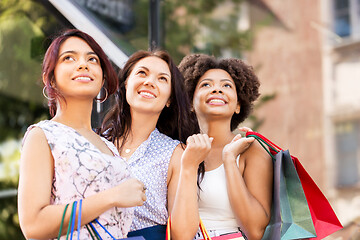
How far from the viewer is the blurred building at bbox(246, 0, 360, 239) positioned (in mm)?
8242

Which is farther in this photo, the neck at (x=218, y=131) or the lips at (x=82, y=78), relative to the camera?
the neck at (x=218, y=131)

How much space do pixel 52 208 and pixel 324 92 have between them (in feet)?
25.0

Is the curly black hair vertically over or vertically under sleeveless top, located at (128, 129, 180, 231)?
over

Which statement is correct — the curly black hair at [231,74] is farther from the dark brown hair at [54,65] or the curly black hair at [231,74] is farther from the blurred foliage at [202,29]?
the blurred foliage at [202,29]

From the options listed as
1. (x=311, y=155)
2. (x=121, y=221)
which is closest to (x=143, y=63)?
(x=121, y=221)

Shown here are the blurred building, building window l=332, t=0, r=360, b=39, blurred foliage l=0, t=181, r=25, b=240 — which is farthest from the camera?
building window l=332, t=0, r=360, b=39

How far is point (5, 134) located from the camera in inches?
205

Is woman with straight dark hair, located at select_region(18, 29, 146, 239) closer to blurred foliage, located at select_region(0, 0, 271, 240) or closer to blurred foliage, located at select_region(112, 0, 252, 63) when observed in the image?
blurred foliage, located at select_region(0, 0, 271, 240)

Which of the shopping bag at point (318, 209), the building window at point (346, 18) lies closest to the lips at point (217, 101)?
the shopping bag at point (318, 209)

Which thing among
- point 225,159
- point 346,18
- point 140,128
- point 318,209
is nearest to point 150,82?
point 140,128

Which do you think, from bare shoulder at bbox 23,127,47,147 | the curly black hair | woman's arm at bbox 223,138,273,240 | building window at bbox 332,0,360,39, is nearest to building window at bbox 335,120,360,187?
building window at bbox 332,0,360,39

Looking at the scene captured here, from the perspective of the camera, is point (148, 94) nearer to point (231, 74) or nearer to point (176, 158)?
point (176, 158)

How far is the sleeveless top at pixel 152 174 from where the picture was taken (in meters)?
1.82

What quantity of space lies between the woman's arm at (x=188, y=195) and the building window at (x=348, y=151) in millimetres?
6971
